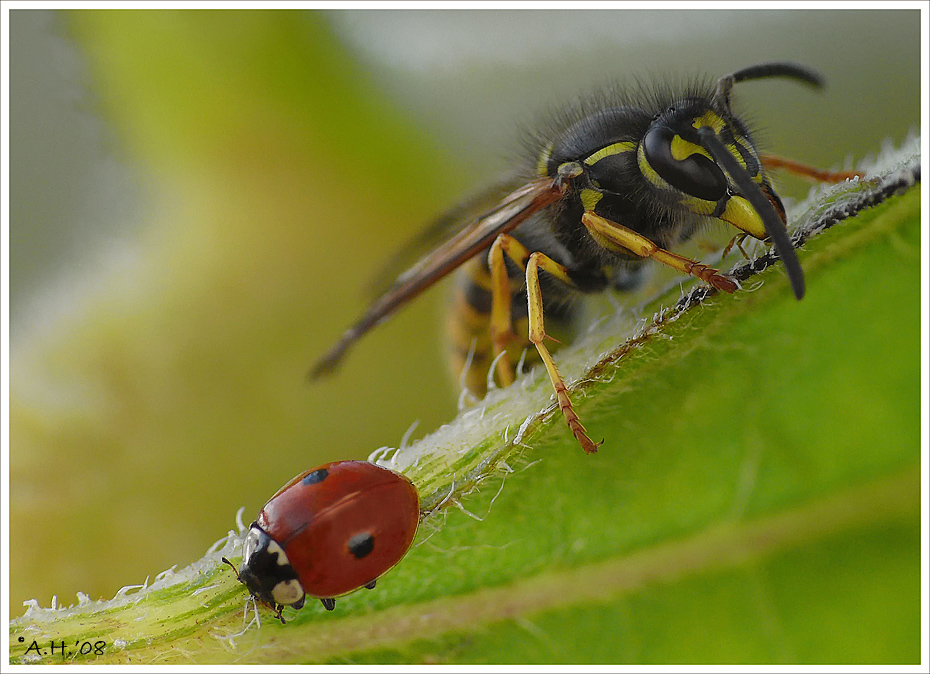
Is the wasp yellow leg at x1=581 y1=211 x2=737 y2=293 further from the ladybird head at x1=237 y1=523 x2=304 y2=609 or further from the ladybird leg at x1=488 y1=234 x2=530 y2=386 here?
the ladybird head at x1=237 y1=523 x2=304 y2=609

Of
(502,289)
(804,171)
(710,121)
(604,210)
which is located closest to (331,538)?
(502,289)

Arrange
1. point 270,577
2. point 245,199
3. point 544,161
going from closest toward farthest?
point 270,577, point 544,161, point 245,199

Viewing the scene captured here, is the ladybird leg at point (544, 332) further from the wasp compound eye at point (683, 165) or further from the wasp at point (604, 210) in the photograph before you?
the wasp compound eye at point (683, 165)

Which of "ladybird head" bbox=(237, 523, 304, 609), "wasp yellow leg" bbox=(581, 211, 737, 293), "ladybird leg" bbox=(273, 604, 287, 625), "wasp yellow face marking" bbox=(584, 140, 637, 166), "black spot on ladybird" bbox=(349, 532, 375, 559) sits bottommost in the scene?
"ladybird leg" bbox=(273, 604, 287, 625)

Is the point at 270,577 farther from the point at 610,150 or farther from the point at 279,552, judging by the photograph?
the point at 610,150

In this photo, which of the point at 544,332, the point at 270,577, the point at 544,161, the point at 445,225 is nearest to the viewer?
the point at 270,577

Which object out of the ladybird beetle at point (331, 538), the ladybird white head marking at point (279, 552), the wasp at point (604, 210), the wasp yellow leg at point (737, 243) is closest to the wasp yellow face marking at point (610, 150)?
the wasp at point (604, 210)

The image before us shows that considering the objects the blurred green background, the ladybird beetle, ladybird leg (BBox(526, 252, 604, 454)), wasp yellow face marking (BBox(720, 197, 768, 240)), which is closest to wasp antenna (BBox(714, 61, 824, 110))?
the blurred green background

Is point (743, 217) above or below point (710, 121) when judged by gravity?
below
